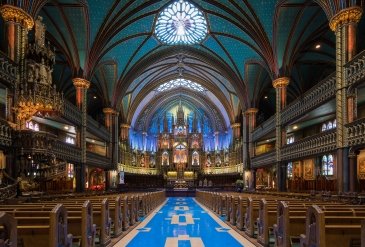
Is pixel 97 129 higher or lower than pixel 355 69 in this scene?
lower

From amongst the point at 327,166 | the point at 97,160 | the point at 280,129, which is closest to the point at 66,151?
the point at 97,160

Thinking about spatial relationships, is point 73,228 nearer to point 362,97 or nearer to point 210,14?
point 362,97

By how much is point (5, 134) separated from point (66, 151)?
29.5ft

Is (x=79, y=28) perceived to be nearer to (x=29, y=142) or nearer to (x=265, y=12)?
(x=29, y=142)

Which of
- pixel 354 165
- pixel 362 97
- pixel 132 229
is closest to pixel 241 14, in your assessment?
pixel 362 97

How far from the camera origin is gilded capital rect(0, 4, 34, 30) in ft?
53.6

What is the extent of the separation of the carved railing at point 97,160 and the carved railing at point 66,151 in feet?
8.95

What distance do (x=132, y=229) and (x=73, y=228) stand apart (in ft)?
16.9

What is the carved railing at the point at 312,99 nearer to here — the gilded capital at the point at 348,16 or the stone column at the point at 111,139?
the gilded capital at the point at 348,16

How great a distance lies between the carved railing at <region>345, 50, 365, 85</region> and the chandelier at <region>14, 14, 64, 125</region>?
12.8m

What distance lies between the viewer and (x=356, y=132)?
1589 centimetres

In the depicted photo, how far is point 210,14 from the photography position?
3069cm

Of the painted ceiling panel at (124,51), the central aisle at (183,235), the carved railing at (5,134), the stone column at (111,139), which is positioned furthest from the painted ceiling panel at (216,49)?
the central aisle at (183,235)

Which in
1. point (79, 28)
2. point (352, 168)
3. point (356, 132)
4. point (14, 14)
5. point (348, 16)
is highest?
point (79, 28)
